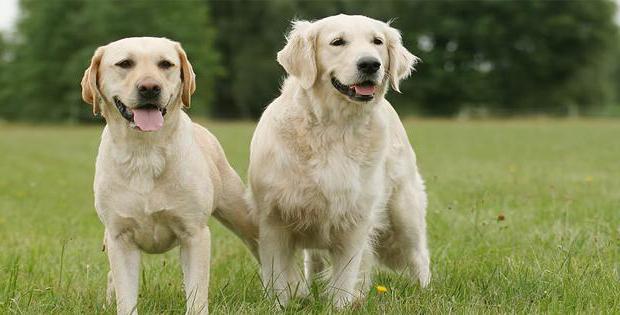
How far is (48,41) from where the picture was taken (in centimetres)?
4388

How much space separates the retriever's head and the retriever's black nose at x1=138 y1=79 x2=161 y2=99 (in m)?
0.89

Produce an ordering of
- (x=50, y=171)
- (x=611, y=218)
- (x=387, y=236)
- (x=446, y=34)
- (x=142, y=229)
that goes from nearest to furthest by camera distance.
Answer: (x=142, y=229), (x=387, y=236), (x=611, y=218), (x=50, y=171), (x=446, y=34)

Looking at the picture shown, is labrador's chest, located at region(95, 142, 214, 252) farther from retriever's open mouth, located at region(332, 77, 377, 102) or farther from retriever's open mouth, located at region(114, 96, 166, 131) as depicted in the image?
retriever's open mouth, located at region(332, 77, 377, 102)

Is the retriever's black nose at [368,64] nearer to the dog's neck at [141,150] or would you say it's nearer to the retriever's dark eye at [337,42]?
the retriever's dark eye at [337,42]

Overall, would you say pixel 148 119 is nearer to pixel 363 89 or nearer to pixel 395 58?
pixel 363 89

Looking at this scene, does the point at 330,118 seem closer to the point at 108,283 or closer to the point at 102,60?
the point at 102,60

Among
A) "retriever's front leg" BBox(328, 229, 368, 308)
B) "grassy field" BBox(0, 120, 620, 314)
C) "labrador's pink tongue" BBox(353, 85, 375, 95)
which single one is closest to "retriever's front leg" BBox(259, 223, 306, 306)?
"grassy field" BBox(0, 120, 620, 314)

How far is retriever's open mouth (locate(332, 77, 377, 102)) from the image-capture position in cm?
420

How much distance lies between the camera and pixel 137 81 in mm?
3779

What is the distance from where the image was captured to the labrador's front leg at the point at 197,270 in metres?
3.82

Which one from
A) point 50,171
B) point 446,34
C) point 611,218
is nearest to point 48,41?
point 446,34

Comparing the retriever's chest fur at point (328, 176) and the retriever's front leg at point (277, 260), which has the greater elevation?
the retriever's chest fur at point (328, 176)

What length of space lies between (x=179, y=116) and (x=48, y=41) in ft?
140

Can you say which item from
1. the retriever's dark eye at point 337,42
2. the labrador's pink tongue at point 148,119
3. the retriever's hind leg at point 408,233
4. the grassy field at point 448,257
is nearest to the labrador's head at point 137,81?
the labrador's pink tongue at point 148,119
